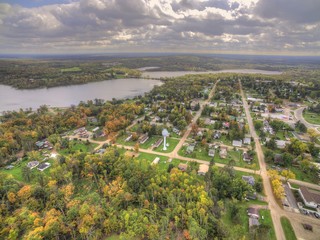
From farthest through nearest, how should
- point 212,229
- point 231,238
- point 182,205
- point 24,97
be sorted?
point 24,97 < point 182,205 < point 212,229 < point 231,238

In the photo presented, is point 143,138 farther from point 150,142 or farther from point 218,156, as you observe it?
point 218,156

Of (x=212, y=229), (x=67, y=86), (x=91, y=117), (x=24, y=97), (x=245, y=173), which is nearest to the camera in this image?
(x=212, y=229)

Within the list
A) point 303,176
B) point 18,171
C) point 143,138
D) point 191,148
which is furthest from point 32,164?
point 303,176

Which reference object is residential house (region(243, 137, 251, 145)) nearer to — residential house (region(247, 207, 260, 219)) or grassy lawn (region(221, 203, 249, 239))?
residential house (region(247, 207, 260, 219))

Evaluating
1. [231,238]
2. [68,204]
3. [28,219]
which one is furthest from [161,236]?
[28,219]

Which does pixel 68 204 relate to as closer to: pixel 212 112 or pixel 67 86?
pixel 212 112

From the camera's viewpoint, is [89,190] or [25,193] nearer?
[25,193]

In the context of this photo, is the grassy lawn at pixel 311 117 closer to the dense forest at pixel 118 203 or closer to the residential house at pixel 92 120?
the dense forest at pixel 118 203
